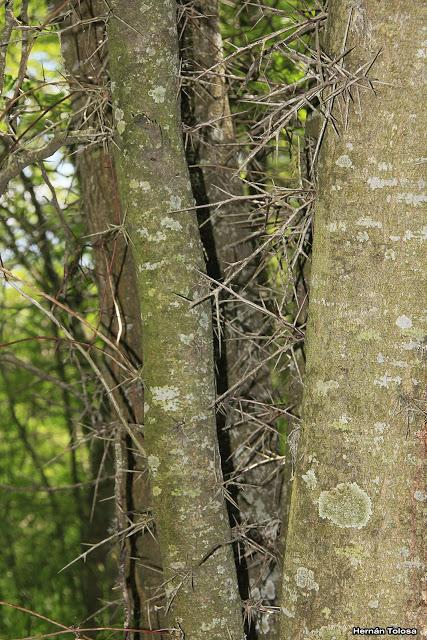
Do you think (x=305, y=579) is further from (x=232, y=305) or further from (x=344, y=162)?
(x=232, y=305)

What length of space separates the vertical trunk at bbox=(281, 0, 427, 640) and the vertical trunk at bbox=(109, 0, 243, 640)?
28 cm

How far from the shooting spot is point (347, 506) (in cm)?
130

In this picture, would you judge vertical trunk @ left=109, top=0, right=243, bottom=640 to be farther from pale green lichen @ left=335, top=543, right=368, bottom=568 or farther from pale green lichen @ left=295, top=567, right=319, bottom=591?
pale green lichen @ left=335, top=543, right=368, bottom=568

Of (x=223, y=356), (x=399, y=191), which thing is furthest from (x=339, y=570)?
(x=223, y=356)

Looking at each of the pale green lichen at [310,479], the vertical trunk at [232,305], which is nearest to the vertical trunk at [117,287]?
the vertical trunk at [232,305]

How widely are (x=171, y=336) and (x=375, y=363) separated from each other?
0.47 meters

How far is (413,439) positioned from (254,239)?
1.15 meters

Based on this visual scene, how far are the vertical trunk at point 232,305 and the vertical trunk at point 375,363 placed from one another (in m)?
0.73

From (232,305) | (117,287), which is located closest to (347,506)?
(232,305)

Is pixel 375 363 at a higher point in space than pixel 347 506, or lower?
higher

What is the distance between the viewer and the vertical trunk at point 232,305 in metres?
2.09

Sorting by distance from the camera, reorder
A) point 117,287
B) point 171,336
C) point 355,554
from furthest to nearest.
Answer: point 117,287 → point 171,336 → point 355,554

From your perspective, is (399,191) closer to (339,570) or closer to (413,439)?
(413,439)

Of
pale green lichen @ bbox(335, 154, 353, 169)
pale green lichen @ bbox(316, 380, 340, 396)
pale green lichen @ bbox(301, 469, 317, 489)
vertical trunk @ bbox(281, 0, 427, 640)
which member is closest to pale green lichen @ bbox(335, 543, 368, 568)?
vertical trunk @ bbox(281, 0, 427, 640)
